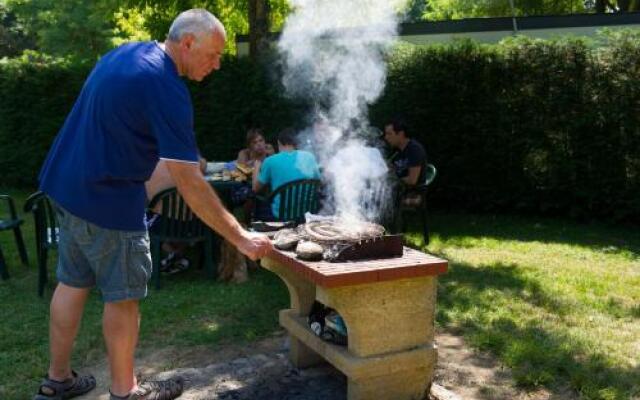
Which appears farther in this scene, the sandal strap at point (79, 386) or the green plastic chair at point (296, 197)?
the green plastic chair at point (296, 197)

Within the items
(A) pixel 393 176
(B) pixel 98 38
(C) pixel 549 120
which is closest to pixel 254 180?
(A) pixel 393 176

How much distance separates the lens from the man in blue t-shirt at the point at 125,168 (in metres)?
2.63

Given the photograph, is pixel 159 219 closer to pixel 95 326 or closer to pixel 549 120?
pixel 95 326

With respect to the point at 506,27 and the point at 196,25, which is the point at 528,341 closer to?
the point at 196,25

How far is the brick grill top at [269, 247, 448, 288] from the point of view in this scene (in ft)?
9.18

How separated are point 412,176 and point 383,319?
12.8 feet

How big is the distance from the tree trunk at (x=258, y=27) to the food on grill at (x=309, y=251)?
22.5 ft

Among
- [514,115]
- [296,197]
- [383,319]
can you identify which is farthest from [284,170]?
[514,115]

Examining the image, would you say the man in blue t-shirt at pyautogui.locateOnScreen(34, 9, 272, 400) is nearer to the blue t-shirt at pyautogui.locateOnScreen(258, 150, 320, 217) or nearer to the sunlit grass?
the sunlit grass

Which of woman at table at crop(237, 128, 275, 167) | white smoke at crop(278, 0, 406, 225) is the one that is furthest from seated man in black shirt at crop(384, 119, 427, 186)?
woman at table at crop(237, 128, 275, 167)

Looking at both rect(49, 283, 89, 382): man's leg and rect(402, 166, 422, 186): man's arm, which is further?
rect(402, 166, 422, 186): man's arm

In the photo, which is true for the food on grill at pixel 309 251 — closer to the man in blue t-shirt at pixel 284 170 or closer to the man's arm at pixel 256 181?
the man in blue t-shirt at pixel 284 170

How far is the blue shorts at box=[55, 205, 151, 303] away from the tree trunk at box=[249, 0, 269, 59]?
704cm

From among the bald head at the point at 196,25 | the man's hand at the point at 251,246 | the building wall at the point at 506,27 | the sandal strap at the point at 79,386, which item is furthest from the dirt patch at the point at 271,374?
the building wall at the point at 506,27
